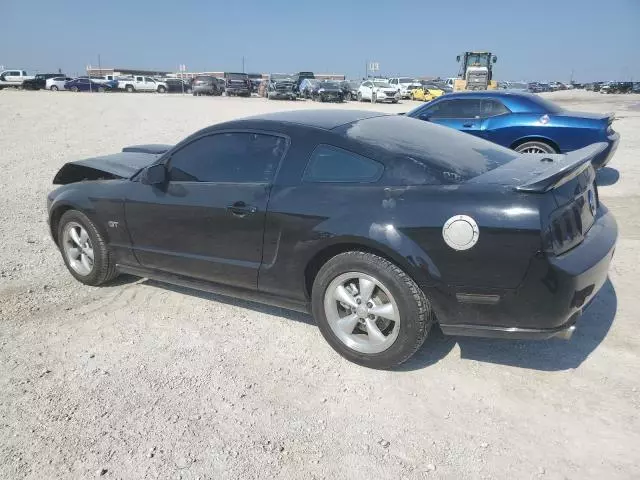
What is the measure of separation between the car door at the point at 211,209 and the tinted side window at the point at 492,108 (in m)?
5.80

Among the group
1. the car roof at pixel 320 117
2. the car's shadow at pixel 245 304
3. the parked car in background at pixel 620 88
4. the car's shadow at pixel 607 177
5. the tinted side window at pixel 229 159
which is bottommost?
the car's shadow at pixel 245 304

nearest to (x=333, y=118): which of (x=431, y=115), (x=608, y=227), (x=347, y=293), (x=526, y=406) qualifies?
(x=347, y=293)

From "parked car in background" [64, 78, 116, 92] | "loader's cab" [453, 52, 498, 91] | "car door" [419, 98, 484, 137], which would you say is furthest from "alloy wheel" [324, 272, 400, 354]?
"parked car in background" [64, 78, 116, 92]

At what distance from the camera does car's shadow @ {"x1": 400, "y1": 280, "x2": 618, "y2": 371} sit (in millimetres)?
3260

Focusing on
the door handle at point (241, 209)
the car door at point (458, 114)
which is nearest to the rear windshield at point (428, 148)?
the door handle at point (241, 209)

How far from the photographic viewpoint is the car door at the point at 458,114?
8.45 m

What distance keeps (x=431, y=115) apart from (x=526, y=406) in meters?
6.91

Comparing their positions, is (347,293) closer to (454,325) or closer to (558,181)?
(454,325)

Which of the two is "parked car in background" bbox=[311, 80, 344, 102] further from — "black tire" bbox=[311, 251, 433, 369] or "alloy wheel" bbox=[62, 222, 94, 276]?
"black tire" bbox=[311, 251, 433, 369]

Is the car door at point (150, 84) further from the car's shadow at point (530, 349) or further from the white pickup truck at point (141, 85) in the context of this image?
the car's shadow at point (530, 349)

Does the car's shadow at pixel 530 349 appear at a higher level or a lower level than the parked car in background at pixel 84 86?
lower

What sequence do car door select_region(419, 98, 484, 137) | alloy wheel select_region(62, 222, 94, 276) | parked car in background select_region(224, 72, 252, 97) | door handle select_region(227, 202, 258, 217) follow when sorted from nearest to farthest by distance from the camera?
door handle select_region(227, 202, 258, 217) → alloy wheel select_region(62, 222, 94, 276) → car door select_region(419, 98, 484, 137) → parked car in background select_region(224, 72, 252, 97)

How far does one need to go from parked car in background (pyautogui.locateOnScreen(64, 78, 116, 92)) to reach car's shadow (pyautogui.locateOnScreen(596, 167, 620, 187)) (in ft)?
159

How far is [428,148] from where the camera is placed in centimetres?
336
